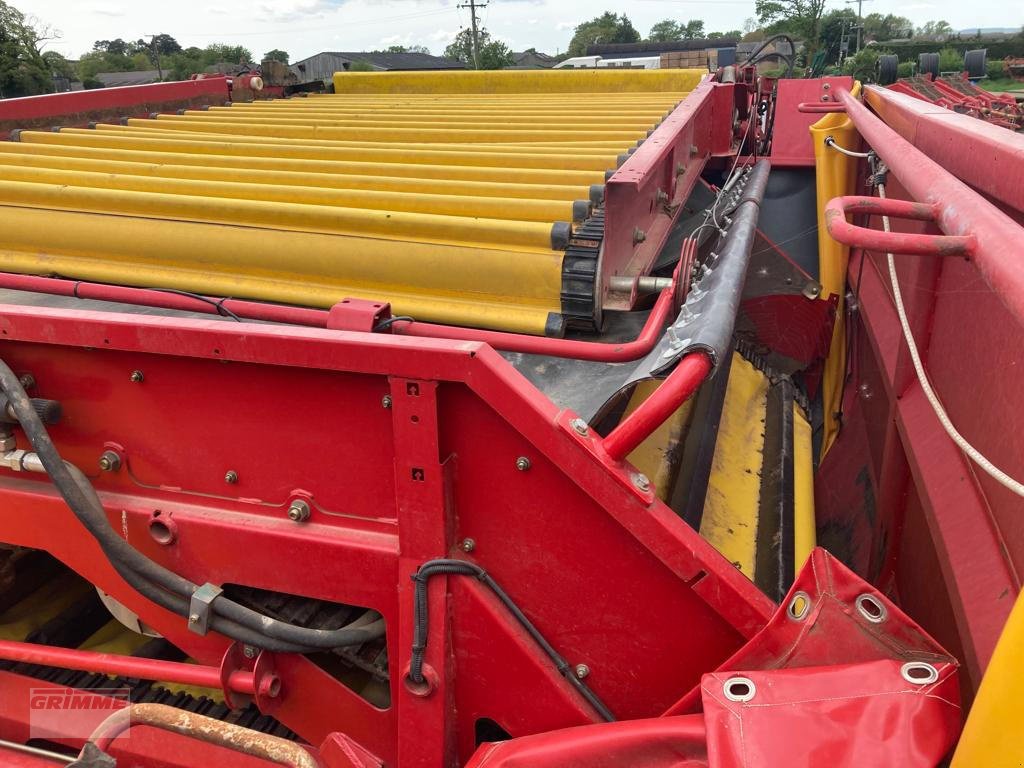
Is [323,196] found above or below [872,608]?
above

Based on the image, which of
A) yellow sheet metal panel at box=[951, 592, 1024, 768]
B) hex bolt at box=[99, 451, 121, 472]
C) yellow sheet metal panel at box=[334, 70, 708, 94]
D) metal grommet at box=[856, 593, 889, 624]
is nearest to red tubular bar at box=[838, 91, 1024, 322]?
yellow sheet metal panel at box=[951, 592, 1024, 768]

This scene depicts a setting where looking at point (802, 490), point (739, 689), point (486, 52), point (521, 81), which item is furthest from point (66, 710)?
point (486, 52)

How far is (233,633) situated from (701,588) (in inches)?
41.7

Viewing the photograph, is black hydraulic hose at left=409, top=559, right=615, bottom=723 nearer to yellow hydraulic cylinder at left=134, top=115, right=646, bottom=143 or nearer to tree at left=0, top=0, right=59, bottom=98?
yellow hydraulic cylinder at left=134, top=115, right=646, bottom=143

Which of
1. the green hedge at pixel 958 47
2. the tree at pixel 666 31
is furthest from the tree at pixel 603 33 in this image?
the green hedge at pixel 958 47

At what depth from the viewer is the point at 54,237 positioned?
2281mm

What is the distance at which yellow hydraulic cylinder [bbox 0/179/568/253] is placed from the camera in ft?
6.30

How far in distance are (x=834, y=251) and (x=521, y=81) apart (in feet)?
7.79

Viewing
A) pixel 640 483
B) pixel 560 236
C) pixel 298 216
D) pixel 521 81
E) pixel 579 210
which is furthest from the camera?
pixel 521 81

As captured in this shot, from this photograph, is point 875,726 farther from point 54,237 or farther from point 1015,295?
point 54,237

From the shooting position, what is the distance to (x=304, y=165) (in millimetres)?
2621

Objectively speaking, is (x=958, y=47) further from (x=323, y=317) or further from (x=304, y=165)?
(x=323, y=317)

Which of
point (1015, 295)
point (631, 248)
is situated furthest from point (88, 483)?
point (1015, 295)

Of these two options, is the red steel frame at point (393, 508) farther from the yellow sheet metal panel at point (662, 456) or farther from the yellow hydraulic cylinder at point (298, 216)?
the yellow sheet metal panel at point (662, 456)
